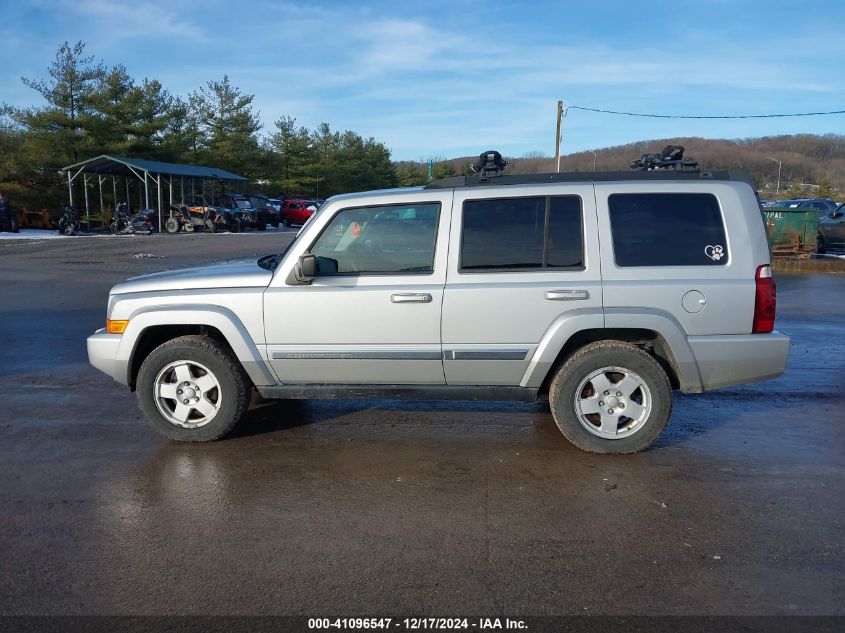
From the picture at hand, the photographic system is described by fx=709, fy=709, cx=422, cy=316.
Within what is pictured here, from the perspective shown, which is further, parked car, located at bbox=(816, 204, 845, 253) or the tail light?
parked car, located at bbox=(816, 204, 845, 253)

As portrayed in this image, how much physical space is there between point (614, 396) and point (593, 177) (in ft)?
5.09

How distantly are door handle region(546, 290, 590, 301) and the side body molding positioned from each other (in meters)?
2.09

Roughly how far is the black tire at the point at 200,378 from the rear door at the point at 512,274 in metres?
1.57

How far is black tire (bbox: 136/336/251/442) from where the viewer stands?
5137mm

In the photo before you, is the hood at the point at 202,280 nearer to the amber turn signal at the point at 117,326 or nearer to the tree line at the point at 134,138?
the amber turn signal at the point at 117,326

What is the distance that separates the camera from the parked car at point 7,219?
100ft

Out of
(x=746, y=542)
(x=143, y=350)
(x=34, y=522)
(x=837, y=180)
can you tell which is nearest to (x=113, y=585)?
(x=34, y=522)

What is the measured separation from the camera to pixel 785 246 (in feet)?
67.2

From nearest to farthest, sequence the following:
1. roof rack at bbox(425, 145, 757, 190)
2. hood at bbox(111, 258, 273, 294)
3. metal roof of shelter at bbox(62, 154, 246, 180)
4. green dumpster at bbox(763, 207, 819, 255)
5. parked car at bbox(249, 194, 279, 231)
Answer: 1. roof rack at bbox(425, 145, 757, 190)
2. hood at bbox(111, 258, 273, 294)
3. green dumpster at bbox(763, 207, 819, 255)
4. metal roof of shelter at bbox(62, 154, 246, 180)
5. parked car at bbox(249, 194, 279, 231)

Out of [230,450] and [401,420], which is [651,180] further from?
[230,450]

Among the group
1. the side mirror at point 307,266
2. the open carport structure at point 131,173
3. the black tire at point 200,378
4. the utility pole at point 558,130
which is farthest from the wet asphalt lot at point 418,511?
the utility pole at point 558,130

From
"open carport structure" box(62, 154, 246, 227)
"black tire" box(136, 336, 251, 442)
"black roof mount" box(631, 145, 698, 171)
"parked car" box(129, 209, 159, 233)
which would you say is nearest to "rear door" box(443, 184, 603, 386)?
"black roof mount" box(631, 145, 698, 171)

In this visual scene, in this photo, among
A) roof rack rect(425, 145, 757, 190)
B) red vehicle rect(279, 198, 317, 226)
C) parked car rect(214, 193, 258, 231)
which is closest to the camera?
roof rack rect(425, 145, 757, 190)

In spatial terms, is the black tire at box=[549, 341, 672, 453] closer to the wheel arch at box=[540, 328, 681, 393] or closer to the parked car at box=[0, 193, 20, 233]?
the wheel arch at box=[540, 328, 681, 393]
